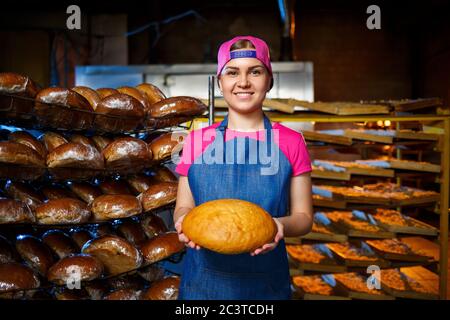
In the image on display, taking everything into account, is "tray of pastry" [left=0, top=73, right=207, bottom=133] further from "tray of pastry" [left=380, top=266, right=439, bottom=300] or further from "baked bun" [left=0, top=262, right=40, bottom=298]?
"tray of pastry" [left=380, top=266, right=439, bottom=300]

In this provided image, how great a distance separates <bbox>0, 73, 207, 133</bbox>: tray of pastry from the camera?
4.82 feet

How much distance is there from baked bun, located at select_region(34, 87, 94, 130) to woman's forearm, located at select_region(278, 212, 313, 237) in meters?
0.84

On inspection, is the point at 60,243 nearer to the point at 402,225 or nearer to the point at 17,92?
the point at 17,92

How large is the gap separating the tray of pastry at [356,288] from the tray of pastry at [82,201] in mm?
2019

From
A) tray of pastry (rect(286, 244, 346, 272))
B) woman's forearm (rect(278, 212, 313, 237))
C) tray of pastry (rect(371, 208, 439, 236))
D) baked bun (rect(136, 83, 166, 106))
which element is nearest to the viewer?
woman's forearm (rect(278, 212, 313, 237))

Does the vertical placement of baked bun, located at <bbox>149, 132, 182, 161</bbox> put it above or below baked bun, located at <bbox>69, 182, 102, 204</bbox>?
above

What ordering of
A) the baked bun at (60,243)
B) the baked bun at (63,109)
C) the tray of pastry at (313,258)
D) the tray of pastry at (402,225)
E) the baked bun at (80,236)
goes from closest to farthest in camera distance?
1. the baked bun at (63,109)
2. the baked bun at (60,243)
3. the baked bun at (80,236)
4. the tray of pastry at (402,225)
5. the tray of pastry at (313,258)

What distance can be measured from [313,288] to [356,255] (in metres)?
0.43

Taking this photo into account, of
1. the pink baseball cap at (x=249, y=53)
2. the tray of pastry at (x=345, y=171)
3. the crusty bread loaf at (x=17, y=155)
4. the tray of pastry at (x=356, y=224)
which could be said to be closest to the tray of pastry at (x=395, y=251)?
the tray of pastry at (x=356, y=224)

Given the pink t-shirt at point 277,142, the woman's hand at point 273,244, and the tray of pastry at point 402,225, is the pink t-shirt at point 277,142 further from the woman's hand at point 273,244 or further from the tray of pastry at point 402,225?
the tray of pastry at point 402,225

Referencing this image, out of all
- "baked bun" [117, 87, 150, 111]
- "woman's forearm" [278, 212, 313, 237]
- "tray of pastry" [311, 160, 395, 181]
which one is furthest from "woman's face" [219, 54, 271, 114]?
"tray of pastry" [311, 160, 395, 181]

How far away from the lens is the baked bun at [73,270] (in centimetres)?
157

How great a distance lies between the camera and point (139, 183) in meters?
1.96

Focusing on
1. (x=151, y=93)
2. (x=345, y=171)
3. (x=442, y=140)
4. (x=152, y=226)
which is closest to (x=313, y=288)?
(x=345, y=171)
